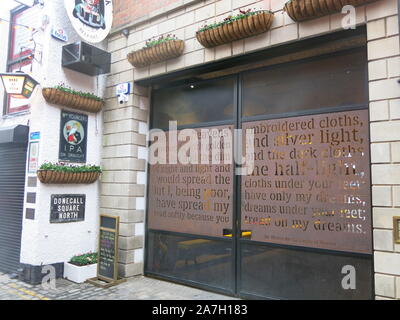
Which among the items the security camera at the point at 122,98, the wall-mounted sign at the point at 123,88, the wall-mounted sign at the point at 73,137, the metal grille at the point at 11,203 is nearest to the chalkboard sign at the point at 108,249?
the wall-mounted sign at the point at 73,137

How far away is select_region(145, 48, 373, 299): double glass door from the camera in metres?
4.62

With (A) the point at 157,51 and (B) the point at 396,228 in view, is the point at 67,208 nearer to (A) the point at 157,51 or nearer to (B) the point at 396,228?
(A) the point at 157,51

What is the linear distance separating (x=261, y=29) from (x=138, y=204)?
398cm

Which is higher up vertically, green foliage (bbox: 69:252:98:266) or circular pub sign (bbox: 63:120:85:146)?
circular pub sign (bbox: 63:120:85:146)

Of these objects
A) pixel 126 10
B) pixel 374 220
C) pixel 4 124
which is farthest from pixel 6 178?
pixel 374 220

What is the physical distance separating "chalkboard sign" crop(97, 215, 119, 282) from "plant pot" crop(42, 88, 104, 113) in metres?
2.22

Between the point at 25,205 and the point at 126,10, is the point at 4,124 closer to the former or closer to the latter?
the point at 25,205

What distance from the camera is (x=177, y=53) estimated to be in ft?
19.7

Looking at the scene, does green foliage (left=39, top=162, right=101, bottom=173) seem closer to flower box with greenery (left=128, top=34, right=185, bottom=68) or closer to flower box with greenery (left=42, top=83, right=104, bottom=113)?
flower box with greenery (left=42, top=83, right=104, bottom=113)

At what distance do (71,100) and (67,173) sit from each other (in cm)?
141

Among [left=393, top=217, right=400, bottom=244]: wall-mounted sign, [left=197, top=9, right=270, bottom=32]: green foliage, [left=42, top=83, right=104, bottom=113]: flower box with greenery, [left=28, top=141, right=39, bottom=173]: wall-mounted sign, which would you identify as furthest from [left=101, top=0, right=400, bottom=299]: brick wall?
[left=28, top=141, right=39, bottom=173]: wall-mounted sign

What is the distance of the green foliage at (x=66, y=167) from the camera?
612 cm

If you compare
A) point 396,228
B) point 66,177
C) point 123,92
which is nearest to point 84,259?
point 66,177
